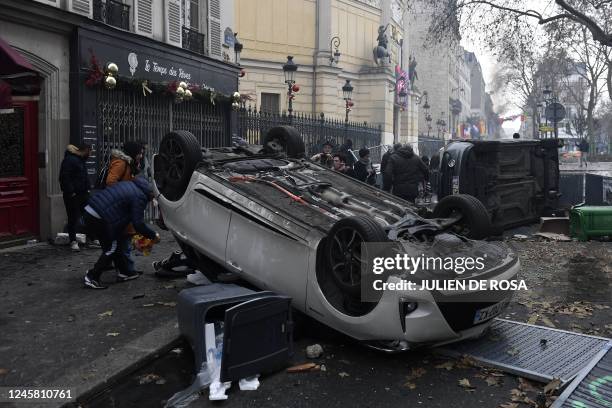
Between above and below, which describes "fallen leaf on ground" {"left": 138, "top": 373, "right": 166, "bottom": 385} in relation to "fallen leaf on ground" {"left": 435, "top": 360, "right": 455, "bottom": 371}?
below

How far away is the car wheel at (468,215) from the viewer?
16.9 ft

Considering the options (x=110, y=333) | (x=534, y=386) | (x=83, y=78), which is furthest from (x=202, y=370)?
(x=83, y=78)

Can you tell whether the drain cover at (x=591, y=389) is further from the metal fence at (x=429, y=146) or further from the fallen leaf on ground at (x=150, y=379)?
the metal fence at (x=429, y=146)

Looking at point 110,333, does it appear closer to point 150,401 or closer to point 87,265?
point 150,401

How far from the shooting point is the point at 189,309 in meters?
4.41

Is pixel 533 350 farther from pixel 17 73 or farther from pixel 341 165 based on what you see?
pixel 341 165

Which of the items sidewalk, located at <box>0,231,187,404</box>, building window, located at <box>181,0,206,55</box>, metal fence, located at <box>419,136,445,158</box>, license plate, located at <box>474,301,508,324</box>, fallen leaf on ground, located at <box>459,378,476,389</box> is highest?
building window, located at <box>181,0,206,55</box>

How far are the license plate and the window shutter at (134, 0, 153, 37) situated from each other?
9722mm

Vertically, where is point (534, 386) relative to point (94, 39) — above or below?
below

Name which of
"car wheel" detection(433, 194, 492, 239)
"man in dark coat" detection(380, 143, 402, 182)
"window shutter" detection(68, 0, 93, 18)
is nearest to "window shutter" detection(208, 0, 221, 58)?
"window shutter" detection(68, 0, 93, 18)

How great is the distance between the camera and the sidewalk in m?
4.23

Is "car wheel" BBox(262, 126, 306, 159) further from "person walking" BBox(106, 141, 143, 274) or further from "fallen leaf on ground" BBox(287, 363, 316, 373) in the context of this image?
"fallen leaf on ground" BBox(287, 363, 316, 373)

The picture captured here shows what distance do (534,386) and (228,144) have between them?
12148mm

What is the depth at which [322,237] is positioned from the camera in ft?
15.3
